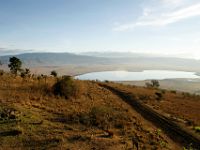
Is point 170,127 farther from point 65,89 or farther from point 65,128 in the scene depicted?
point 65,89

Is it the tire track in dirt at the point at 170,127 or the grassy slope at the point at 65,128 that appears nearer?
the grassy slope at the point at 65,128

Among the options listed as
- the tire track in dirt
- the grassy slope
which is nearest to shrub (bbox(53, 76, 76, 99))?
the grassy slope

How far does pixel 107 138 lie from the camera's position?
61.4ft

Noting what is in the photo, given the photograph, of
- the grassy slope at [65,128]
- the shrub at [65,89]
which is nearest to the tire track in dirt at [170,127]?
the grassy slope at [65,128]

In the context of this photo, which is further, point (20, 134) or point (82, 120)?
point (82, 120)

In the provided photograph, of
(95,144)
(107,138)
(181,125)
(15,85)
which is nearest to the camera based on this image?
(95,144)

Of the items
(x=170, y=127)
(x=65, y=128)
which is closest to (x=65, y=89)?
(x=170, y=127)

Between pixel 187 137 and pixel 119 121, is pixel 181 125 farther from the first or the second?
pixel 119 121

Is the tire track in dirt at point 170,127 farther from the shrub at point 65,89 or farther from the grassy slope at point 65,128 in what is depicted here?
the shrub at point 65,89

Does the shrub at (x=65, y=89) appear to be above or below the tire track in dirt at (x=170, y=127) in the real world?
above

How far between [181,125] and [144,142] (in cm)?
823

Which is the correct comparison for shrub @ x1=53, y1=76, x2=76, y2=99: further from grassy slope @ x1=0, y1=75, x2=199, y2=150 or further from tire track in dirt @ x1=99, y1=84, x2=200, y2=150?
tire track in dirt @ x1=99, y1=84, x2=200, y2=150

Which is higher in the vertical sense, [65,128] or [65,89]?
[65,89]

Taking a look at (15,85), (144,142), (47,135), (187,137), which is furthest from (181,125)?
(15,85)
